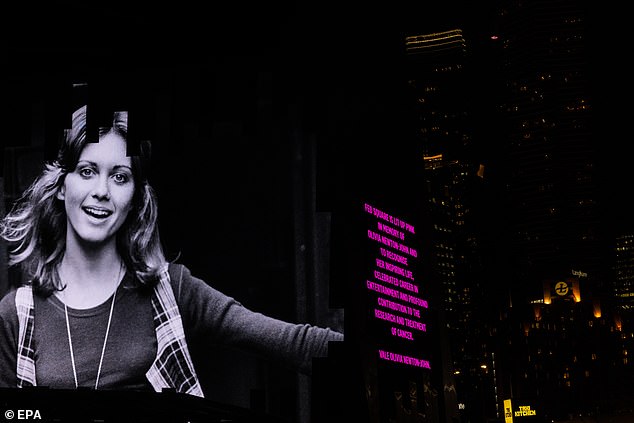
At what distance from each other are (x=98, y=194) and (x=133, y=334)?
9.40ft

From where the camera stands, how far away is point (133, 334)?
1650cm

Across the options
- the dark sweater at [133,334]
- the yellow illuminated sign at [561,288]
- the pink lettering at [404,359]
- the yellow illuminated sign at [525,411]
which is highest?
the yellow illuminated sign at [561,288]

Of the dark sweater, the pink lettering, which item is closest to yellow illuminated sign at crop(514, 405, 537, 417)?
the pink lettering

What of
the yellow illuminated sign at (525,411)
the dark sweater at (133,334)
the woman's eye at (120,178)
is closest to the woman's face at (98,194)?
the woman's eye at (120,178)

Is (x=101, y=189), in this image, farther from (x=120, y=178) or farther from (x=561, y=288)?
(x=561, y=288)

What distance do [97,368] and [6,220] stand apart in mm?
3628

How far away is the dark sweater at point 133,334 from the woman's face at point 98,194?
1159mm

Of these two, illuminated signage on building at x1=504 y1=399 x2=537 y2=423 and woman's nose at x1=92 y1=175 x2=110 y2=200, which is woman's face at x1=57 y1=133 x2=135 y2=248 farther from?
illuminated signage on building at x1=504 y1=399 x2=537 y2=423

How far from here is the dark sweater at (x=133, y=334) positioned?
53.0ft

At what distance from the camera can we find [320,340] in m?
17.2

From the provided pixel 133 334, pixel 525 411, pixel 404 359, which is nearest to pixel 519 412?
pixel 525 411

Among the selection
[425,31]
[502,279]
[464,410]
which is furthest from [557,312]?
[425,31]

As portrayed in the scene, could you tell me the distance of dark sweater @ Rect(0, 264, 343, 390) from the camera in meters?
16.1

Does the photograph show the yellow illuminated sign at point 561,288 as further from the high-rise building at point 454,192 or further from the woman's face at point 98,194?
the woman's face at point 98,194
